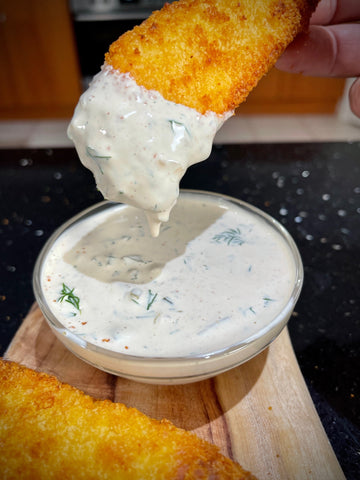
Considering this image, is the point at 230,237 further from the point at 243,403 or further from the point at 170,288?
the point at 243,403

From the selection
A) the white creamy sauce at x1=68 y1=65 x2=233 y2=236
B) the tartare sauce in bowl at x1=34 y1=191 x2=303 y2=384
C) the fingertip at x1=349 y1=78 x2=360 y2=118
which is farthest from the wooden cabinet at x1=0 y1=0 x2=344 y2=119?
the white creamy sauce at x1=68 y1=65 x2=233 y2=236

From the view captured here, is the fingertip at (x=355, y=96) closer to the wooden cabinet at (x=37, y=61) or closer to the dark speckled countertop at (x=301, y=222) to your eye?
the dark speckled countertop at (x=301, y=222)

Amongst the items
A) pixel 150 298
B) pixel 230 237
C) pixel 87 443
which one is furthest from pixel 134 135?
pixel 87 443

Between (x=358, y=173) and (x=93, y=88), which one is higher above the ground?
(x=93, y=88)

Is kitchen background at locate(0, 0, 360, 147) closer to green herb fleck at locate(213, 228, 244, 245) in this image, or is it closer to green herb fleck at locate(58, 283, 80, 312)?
green herb fleck at locate(213, 228, 244, 245)

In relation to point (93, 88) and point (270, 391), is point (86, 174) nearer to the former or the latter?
point (93, 88)

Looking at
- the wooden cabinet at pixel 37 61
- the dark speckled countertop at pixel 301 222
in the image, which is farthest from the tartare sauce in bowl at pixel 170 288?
the wooden cabinet at pixel 37 61

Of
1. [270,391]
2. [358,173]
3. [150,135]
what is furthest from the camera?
[358,173]

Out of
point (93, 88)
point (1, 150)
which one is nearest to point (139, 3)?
point (1, 150)

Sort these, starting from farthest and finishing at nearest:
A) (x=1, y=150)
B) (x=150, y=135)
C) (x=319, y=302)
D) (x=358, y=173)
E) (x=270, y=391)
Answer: (x=1, y=150)
(x=358, y=173)
(x=319, y=302)
(x=270, y=391)
(x=150, y=135)
